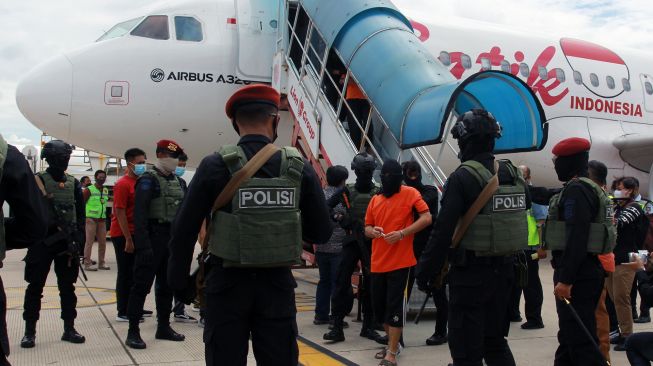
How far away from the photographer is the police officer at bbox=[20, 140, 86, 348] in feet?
18.1

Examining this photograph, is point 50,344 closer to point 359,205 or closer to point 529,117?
point 359,205

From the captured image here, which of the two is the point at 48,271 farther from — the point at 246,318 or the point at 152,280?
the point at 246,318

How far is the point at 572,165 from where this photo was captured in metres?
4.36

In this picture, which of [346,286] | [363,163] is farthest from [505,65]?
[346,286]

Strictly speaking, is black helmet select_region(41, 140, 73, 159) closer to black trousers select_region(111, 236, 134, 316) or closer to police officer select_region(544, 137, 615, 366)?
black trousers select_region(111, 236, 134, 316)

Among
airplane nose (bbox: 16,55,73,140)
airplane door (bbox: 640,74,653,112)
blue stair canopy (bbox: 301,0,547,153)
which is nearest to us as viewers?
blue stair canopy (bbox: 301,0,547,153)

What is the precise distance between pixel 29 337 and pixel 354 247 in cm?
308

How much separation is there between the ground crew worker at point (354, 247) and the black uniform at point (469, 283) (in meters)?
2.09

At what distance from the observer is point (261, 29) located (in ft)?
32.8

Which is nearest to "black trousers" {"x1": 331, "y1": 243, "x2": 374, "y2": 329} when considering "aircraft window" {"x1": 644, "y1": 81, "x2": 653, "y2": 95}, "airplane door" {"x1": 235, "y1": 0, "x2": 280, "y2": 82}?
"airplane door" {"x1": 235, "y1": 0, "x2": 280, "y2": 82}

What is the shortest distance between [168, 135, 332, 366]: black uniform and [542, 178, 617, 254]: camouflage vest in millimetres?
2187

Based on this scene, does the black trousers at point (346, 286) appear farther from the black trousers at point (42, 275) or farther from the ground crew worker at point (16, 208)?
the ground crew worker at point (16, 208)

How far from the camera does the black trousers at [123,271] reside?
649 centimetres

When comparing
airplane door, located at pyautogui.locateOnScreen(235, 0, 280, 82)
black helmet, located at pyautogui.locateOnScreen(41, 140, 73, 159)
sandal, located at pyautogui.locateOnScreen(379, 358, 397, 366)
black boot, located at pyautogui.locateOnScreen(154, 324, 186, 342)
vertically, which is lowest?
sandal, located at pyautogui.locateOnScreen(379, 358, 397, 366)
